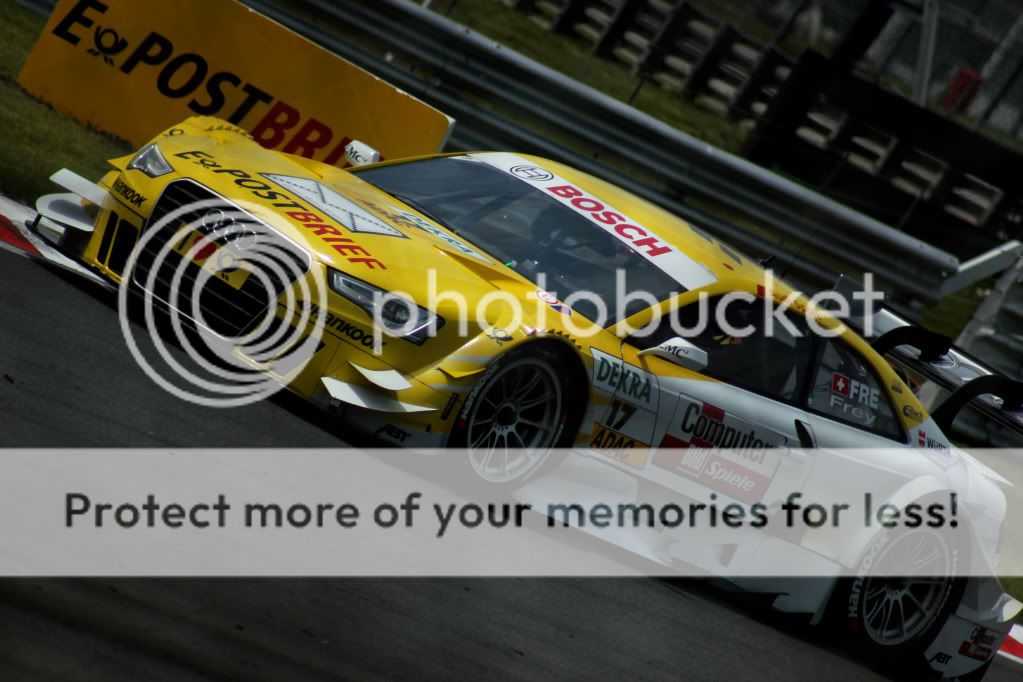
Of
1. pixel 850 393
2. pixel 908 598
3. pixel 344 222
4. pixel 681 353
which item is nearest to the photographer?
pixel 344 222

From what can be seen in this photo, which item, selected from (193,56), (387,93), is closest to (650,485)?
(387,93)

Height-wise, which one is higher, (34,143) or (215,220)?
(215,220)

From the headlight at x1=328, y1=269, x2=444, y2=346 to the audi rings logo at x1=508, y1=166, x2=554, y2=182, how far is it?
5.62 feet

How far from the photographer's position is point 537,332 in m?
5.49

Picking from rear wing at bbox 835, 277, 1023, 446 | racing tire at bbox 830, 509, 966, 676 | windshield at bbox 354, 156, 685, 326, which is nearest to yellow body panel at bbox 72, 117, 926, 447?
windshield at bbox 354, 156, 685, 326

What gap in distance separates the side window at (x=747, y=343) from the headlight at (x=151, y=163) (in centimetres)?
223

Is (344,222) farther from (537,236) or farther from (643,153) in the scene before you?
(643,153)

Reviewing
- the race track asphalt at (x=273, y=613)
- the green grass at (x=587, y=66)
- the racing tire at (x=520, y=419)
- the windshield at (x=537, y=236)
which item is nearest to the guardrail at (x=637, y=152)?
the windshield at (x=537, y=236)

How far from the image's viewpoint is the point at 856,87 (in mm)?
14922

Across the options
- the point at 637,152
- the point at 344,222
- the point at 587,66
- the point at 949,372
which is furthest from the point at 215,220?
the point at 587,66

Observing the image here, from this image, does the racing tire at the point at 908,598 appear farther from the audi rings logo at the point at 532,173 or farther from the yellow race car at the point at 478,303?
the audi rings logo at the point at 532,173

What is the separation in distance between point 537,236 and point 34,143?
3.97 meters

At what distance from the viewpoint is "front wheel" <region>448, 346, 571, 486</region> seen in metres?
5.41

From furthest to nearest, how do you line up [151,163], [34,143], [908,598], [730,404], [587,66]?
[587,66]
[34,143]
[908,598]
[730,404]
[151,163]
